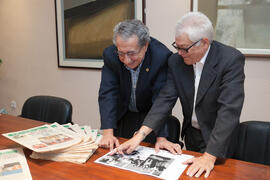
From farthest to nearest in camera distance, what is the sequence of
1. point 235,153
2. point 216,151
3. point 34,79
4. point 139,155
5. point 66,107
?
point 34,79, point 66,107, point 235,153, point 139,155, point 216,151

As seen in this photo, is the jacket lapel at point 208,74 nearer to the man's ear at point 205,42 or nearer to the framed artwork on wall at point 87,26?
the man's ear at point 205,42

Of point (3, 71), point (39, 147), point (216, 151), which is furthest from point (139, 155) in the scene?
point (3, 71)

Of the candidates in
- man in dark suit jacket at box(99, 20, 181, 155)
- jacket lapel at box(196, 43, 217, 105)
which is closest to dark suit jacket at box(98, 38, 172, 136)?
man in dark suit jacket at box(99, 20, 181, 155)

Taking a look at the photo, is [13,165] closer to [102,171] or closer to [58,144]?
[58,144]

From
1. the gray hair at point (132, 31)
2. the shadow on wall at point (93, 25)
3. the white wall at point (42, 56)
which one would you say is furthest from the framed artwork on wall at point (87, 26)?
the gray hair at point (132, 31)

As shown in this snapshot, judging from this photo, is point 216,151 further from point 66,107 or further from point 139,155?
point 66,107

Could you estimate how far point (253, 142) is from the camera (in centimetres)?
140

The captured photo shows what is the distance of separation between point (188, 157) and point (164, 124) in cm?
28

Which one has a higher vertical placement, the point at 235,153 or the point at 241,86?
the point at 241,86

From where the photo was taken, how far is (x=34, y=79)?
12.7 feet

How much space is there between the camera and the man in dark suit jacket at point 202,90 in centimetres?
120

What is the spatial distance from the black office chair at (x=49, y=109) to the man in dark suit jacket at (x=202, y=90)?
2.86 feet

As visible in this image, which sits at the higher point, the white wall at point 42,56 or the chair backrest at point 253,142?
the white wall at point 42,56

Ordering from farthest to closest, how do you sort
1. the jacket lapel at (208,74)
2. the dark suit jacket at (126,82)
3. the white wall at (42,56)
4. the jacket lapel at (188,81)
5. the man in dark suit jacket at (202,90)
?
the white wall at (42,56) → the dark suit jacket at (126,82) → the jacket lapel at (188,81) → the jacket lapel at (208,74) → the man in dark suit jacket at (202,90)
